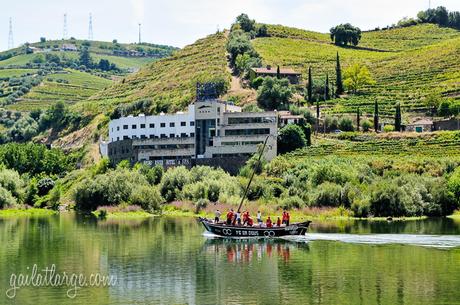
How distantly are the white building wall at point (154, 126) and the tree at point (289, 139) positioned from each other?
55.8ft

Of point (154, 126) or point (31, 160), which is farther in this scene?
point (31, 160)

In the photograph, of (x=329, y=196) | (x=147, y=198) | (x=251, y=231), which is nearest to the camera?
(x=251, y=231)

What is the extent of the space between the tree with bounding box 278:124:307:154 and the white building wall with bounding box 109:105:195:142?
17.0 meters

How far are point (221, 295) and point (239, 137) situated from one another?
98735 millimetres

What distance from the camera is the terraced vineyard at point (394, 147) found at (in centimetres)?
14421

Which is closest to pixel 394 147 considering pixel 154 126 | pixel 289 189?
pixel 289 189

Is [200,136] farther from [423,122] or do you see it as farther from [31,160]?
[423,122]

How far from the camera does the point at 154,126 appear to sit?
166 meters

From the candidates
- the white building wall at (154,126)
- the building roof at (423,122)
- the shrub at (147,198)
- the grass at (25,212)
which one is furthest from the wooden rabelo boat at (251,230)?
the building roof at (423,122)

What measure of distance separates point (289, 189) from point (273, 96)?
177 ft

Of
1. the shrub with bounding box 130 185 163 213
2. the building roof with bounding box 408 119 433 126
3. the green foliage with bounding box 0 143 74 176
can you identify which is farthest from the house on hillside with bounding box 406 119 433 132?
the green foliage with bounding box 0 143 74 176

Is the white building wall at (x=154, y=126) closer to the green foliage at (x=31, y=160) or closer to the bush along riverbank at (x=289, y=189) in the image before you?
the bush along riverbank at (x=289, y=189)

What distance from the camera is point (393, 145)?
150 m

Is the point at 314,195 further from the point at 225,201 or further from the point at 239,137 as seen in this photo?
the point at 239,137
